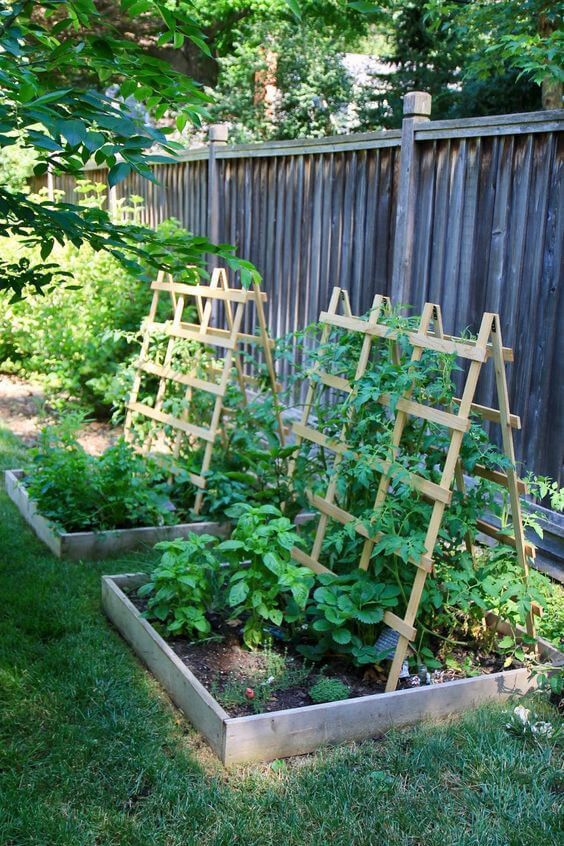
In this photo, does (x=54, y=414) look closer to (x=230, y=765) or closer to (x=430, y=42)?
(x=230, y=765)

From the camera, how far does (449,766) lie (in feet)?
10.5

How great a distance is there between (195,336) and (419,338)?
2.48 m

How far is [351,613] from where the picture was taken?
12.0 ft

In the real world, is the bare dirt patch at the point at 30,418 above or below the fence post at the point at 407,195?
below

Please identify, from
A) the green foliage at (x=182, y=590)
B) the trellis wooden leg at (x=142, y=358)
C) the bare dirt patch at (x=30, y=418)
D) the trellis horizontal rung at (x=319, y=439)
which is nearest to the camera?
the green foliage at (x=182, y=590)

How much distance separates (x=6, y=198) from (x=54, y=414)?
5.50m

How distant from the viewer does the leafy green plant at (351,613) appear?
12.0 ft

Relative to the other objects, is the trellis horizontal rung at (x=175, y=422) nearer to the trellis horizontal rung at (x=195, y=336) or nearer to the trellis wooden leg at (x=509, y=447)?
the trellis horizontal rung at (x=195, y=336)

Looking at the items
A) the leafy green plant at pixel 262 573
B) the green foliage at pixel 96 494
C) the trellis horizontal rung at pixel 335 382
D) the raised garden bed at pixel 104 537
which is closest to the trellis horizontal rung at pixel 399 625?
the leafy green plant at pixel 262 573

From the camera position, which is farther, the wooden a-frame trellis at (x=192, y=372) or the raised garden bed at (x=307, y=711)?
the wooden a-frame trellis at (x=192, y=372)

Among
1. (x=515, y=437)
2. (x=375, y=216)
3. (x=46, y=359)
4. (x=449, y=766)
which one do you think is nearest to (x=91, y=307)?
(x=46, y=359)

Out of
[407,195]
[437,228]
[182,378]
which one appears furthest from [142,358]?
[437,228]

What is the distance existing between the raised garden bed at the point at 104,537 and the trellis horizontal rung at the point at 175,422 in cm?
56

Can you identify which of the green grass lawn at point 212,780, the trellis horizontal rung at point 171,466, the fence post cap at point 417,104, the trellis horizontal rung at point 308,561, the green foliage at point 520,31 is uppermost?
the green foliage at point 520,31
